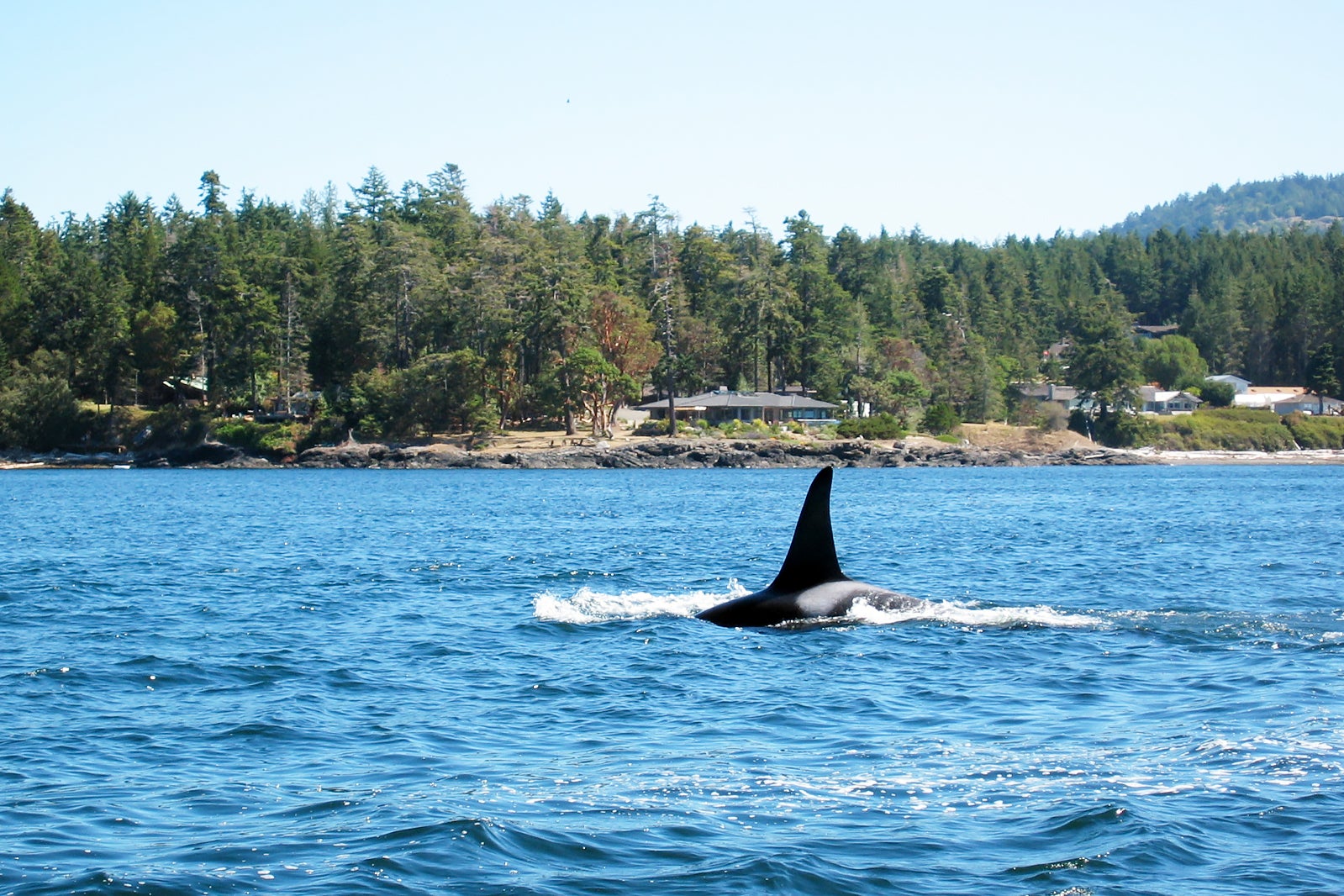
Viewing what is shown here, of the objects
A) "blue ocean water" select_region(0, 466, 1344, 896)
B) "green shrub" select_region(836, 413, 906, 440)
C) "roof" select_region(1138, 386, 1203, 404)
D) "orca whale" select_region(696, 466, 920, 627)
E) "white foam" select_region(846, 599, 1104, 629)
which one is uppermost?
"roof" select_region(1138, 386, 1203, 404)

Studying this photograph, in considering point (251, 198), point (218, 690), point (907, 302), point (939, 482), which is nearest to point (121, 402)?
point (251, 198)

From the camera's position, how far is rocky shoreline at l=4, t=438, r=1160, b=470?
106 m

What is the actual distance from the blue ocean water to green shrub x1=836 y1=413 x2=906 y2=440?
8198 centimetres

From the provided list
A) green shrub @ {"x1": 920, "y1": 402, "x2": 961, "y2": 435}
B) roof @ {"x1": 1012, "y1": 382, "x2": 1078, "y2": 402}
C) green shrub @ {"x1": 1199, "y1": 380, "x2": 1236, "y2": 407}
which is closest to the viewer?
green shrub @ {"x1": 920, "y1": 402, "x2": 961, "y2": 435}

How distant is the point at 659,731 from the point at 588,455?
91460 mm

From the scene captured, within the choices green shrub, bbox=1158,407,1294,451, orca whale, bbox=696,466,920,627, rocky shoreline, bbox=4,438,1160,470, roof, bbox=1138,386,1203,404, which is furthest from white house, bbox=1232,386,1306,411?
orca whale, bbox=696,466,920,627

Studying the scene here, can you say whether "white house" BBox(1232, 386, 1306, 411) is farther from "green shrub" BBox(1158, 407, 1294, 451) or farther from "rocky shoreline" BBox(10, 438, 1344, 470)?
"rocky shoreline" BBox(10, 438, 1344, 470)

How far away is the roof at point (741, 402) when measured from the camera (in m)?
121

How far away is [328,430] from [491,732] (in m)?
105

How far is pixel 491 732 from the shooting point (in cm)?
1402

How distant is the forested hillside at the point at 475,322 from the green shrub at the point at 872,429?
24.5ft

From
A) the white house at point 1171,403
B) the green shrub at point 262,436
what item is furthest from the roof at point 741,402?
the white house at point 1171,403

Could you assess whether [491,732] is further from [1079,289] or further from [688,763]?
[1079,289]

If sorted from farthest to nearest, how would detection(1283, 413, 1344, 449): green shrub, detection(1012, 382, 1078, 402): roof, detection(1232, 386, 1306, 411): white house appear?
1. detection(1232, 386, 1306, 411): white house
2. detection(1012, 382, 1078, 402): roof
3. detection(1283, 413, 1344, 449): green shrub
